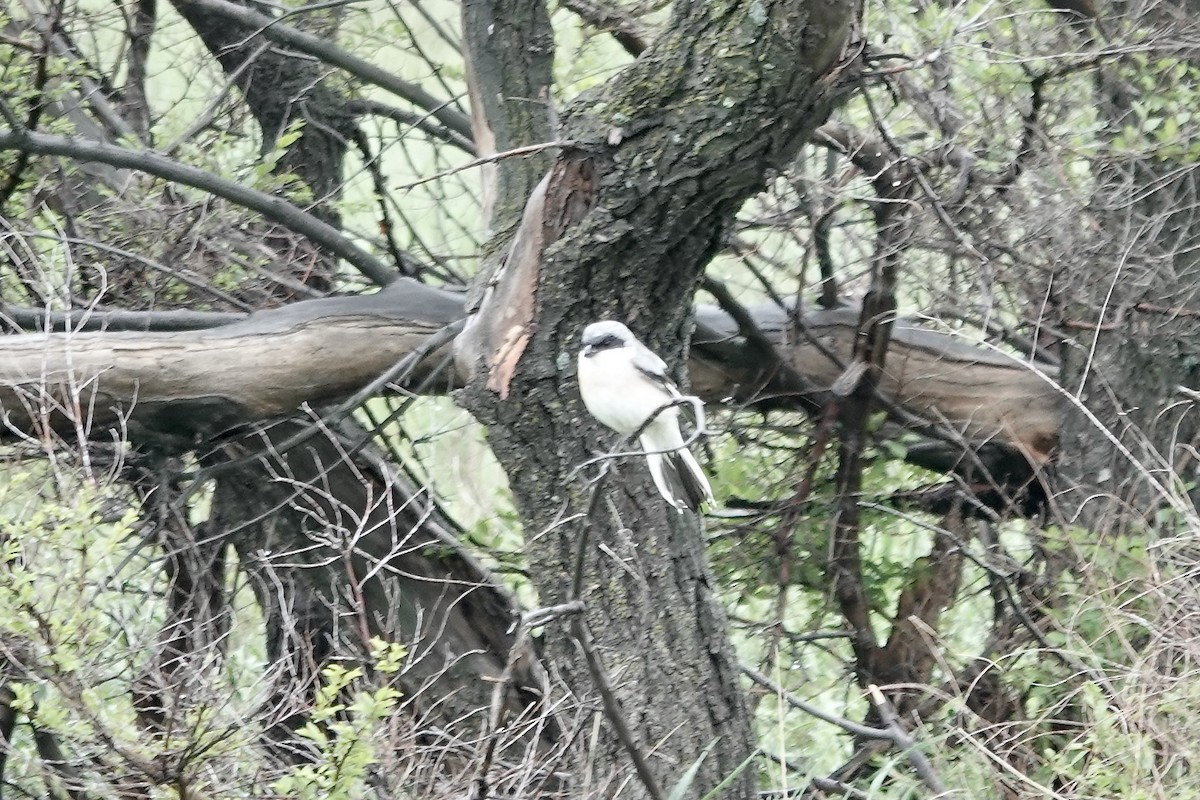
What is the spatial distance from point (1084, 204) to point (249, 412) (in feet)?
8.74

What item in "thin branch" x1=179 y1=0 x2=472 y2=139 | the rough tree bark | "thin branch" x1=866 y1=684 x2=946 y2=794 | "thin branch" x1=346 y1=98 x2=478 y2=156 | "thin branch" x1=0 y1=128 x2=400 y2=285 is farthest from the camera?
"thin branch" x1=346 y1=98 x2=478 y2=156

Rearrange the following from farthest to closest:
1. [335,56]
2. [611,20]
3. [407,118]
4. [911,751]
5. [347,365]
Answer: [407,118]
[335,56]
[611,20]
[347,365]
[911,751]

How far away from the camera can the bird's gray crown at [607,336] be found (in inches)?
122

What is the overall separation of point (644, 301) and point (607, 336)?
0.30m

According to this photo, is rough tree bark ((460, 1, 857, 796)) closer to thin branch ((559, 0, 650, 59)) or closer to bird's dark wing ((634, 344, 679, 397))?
bird's dark wing ((634, 344, 679, 397))

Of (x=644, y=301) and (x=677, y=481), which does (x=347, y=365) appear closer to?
(x=644, y=301)

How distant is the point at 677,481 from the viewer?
10.7 ft

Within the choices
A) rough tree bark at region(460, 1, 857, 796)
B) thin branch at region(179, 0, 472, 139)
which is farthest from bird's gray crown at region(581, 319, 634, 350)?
thin branch at region(179, 0, 472, 139)

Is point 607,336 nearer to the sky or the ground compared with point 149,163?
nearer to the ground

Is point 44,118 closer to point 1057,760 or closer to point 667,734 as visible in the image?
point 667,734

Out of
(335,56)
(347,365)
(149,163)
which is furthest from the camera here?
(335,56)

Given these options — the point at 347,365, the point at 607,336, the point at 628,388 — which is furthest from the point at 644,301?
the point at 347,365

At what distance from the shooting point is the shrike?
3035mm

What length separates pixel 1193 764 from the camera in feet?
10.3
